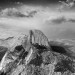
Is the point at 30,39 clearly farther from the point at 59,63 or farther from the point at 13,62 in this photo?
the point at 59,63

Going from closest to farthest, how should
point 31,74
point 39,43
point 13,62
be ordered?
1. point 31,74
2. point 13,62
3. point 39,43

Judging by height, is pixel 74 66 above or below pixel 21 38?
below

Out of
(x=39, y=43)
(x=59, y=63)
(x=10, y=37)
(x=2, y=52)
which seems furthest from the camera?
(x=10, y=37)

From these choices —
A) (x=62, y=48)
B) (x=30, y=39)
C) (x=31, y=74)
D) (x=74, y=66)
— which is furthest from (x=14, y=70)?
(x=62, y=48)

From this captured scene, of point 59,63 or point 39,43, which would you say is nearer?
point 59,63

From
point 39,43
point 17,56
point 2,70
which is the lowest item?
point 2,70

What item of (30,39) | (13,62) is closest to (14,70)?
(13,62)

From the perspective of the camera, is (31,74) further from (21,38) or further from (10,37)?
(10,37)
